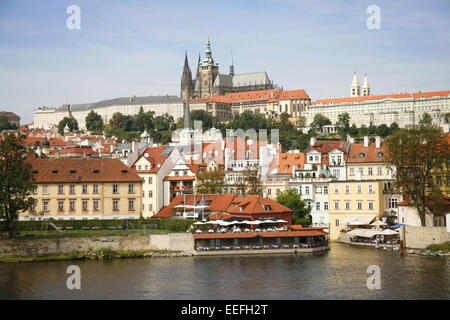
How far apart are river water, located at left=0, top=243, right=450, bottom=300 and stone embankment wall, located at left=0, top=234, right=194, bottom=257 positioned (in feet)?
5.96

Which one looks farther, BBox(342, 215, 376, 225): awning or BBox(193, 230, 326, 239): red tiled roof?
BBox(342, 215, 376, 225): awning

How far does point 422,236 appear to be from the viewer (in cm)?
5709

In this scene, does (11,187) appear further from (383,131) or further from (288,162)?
(383,131)

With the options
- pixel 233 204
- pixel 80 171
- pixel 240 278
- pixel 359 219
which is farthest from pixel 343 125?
pixel 240 278

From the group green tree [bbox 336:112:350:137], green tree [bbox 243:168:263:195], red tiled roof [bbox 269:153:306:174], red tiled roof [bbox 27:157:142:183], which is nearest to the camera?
red tiled roof [bbox 27:157:142:183]

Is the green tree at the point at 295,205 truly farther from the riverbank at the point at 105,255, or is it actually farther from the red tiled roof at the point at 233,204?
the riverbank at the point at 105,255

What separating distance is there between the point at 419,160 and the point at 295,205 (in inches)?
476

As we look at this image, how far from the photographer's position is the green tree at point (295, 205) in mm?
64938

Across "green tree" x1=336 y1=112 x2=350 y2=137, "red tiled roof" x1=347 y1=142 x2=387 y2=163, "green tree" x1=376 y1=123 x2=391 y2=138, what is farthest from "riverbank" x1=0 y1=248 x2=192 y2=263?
"green tree" x1=336 y1=112 x2=350 y2=137

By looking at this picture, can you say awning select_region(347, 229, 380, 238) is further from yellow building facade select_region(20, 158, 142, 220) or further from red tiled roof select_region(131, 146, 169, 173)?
red tiled roof select_region(131, 146, 169, 173)

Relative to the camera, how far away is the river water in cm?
3972

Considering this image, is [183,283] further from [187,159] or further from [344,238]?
[187,159]

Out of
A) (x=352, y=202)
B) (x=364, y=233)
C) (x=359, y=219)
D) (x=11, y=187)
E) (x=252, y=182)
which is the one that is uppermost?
(x=11, y=187)
